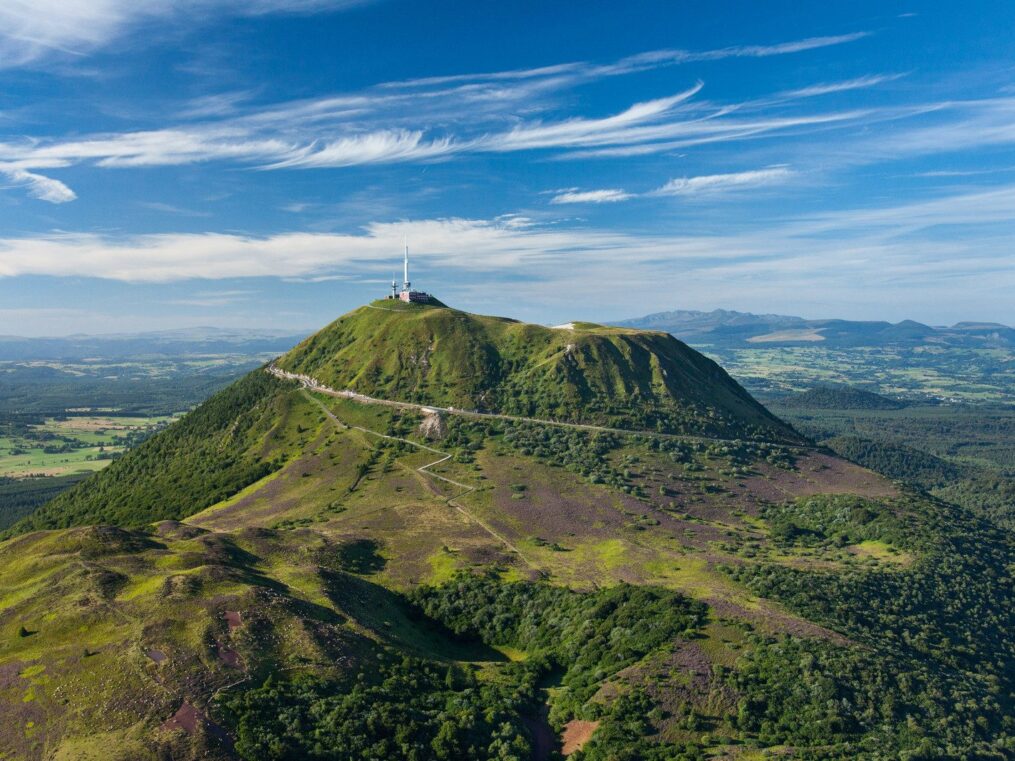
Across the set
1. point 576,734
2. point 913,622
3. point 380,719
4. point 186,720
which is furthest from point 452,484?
point 186,720

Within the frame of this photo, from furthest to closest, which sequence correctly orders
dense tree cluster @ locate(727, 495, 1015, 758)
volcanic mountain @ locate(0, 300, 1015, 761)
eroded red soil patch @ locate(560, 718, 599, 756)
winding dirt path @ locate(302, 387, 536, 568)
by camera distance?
winding dirt path @ locate(302, 387, 536, 568) < dense tree cluster @ locate(727, 495, 1015, 758) < eroded red soil patch @ locate(560, 718, 599, 756) < volcanic mountain @ locate(0, 300, 1015, 761)

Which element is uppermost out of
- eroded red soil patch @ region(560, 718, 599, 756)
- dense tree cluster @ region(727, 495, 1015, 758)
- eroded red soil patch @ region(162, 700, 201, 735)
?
eroded red soil patch @ region(162, 700, 201, 735)

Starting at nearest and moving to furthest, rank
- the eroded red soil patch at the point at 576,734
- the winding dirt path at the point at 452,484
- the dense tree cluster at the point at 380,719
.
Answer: the dense tree cluster at the point at 380,719
the eroded red soil patch at the point at 576,734
the winding dirt path at the point at 452,484

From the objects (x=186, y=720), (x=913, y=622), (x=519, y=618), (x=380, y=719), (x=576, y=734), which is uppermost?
(x=186, y=720)

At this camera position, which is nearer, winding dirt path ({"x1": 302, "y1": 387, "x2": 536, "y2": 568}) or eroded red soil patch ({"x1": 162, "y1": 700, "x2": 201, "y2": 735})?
eroded red soil patch ({"x1": 162, "y1": 700, "x2": 201, "y2": 735})

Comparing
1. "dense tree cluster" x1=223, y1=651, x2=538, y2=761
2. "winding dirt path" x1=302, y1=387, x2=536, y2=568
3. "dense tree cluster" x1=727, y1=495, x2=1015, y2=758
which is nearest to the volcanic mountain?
"dense tree cluster" x1=223, y1=651, x2=538, y2=761

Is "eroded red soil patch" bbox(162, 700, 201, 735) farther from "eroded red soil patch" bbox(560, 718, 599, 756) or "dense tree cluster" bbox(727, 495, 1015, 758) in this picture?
"dense tree cluster" bbox(727, 495, 1015, 758)

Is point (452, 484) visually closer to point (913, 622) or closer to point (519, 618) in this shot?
point (519, 618)

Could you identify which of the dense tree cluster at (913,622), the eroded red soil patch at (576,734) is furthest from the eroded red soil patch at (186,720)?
the dense tree cluster at (913,622)

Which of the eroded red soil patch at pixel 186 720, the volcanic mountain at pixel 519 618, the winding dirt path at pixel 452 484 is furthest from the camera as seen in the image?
the winding dirt path at pixel 452 484

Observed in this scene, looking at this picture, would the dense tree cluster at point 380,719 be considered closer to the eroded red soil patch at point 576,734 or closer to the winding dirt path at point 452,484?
the eroded red soil patch at point 576,734
